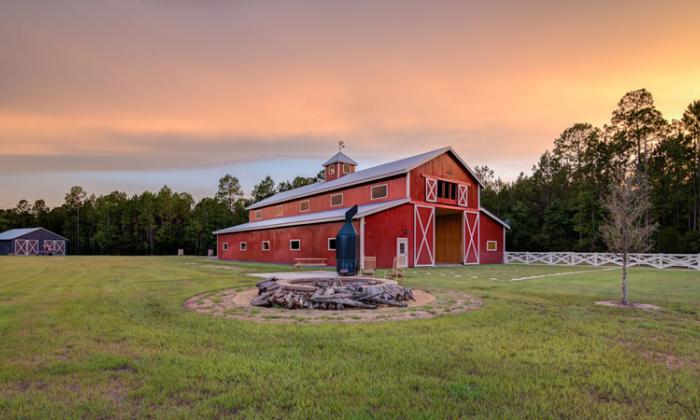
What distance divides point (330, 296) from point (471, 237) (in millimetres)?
21500

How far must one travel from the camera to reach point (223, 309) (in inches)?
324

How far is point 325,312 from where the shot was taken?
805cm

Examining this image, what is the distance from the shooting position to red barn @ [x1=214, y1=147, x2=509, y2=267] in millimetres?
22344

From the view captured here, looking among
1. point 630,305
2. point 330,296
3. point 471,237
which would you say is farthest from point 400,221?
point 330,296

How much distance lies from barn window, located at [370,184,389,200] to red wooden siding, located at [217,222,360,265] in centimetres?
459

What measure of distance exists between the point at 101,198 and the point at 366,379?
82.2m

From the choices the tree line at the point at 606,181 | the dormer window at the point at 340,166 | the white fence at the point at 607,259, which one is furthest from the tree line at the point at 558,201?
the dormer window at the point at 340,166

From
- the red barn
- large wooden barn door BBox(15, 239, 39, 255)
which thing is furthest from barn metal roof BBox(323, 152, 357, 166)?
large wooden barn door BBox(15, 239, 39, 255)

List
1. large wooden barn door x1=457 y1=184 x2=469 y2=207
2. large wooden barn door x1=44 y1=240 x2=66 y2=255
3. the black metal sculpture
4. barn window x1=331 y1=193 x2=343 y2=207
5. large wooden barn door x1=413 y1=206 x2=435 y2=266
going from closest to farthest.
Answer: the black metal sculpture, large wooden barn door x1=413 y1=206 x2=435 y2=266, large wooden barn door x1=457 y1=184 x2=469 y2=207, barn window x1=331 y1=193 x2=343 y2=207, large wooden barn door x1=44 y1=240 x2=66 y2=255

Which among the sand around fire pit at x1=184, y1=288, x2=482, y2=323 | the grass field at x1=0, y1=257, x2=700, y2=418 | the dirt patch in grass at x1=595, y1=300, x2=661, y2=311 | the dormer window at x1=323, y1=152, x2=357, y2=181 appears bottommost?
the dirt patch in grass at x1=595, y1=300, x2=661, y2=311

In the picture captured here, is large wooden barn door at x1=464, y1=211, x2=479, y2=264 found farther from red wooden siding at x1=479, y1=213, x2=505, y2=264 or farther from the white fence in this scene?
the white fence

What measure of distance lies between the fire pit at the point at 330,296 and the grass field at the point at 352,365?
1.78 metres

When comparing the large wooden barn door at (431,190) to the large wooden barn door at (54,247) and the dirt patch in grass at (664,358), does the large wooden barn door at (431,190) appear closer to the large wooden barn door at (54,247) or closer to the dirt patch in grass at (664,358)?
the dirt patch in grass at (664,358)

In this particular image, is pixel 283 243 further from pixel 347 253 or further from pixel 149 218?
pixel 149 218
